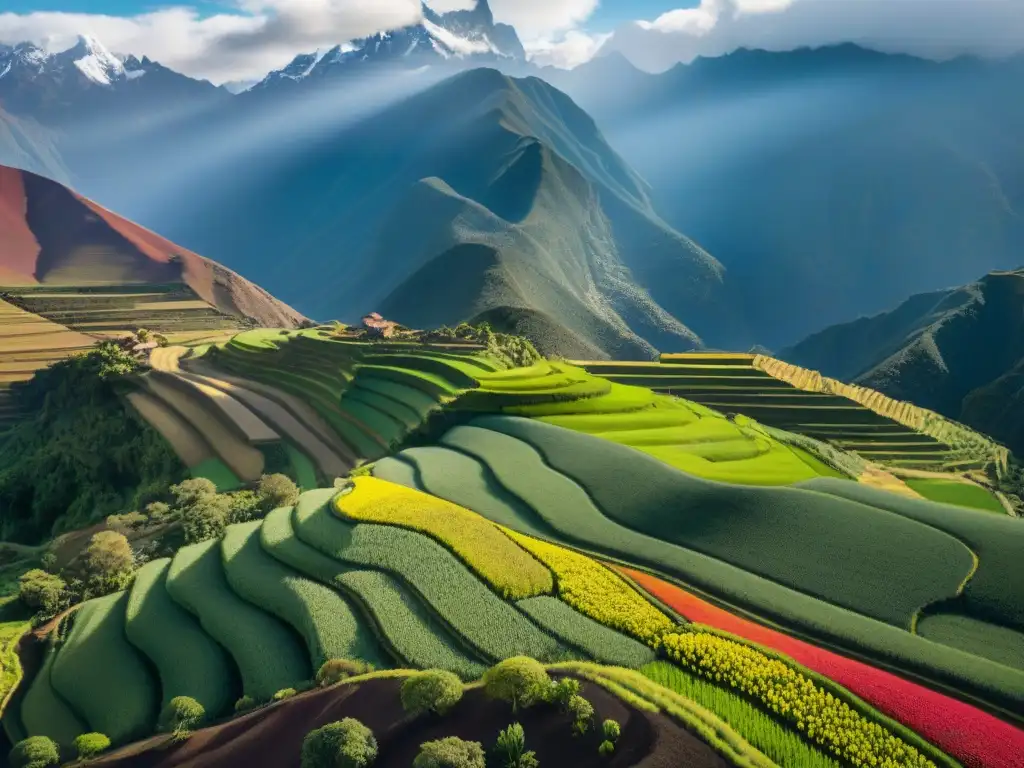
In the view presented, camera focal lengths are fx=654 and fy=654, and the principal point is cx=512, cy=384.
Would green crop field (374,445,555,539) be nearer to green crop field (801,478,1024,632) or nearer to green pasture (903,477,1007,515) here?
green crop field (801,478,1024,632)

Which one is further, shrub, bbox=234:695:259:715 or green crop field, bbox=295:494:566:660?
green crop field, bbox=295:494:566:660

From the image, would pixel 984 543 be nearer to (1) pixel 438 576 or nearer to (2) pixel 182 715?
(1) pixel 438 576

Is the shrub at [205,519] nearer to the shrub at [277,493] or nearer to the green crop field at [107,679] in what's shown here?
the shrub at [277,493]

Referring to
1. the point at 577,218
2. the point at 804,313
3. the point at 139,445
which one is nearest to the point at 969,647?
the point at 139,445

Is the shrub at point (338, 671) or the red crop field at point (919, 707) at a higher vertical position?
the shrub at point (338, 671)

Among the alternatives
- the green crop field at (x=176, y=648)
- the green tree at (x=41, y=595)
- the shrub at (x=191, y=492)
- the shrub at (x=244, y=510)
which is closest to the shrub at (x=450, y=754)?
the green crop field at (x=176, y=648)

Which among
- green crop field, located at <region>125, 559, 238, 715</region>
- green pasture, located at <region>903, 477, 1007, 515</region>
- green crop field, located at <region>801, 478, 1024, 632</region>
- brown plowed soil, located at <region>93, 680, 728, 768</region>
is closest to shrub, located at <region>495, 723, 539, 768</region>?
brown plowed soil, located at <region>93, 680, 728, 768</region>
